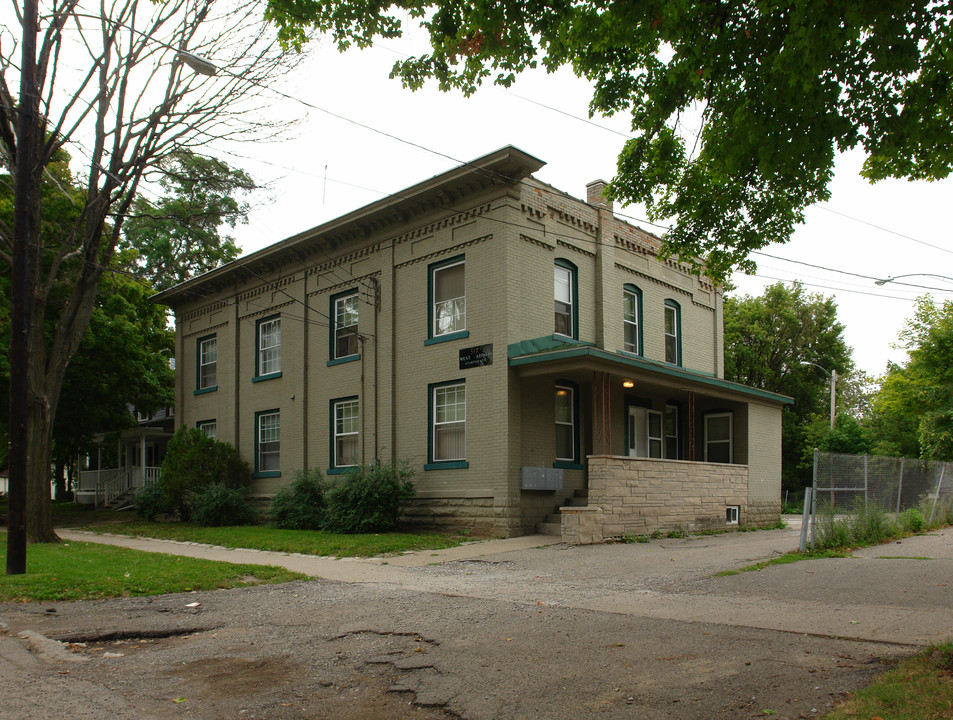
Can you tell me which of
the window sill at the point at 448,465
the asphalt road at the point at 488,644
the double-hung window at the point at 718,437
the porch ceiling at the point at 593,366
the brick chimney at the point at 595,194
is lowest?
the asphalt road at the point at 488,644

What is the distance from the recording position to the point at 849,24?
20.4 feet

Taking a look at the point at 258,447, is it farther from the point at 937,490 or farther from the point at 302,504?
the point at 937,490

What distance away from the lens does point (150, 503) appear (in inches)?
945

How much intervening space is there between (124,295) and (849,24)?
82.6 ft

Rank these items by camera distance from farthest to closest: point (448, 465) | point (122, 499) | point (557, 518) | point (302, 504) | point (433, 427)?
point (122, 499) < point (302, 504) < point (433, 427) < point (448, 465) < point (557, 518)

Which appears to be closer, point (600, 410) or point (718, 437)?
point (600, 410)

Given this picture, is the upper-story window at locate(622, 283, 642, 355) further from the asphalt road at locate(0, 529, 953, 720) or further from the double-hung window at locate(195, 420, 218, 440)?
the double-hung window at locate(195, 420, 218, 440)

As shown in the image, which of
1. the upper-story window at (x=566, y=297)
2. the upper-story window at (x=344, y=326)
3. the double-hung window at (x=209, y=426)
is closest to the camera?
the upper-story window at (x=566, y=297)

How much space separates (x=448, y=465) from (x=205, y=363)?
12.7m

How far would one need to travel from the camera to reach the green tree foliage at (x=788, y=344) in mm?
45625

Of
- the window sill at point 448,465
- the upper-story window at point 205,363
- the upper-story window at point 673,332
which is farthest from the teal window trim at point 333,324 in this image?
the upper-story window at point 673,332

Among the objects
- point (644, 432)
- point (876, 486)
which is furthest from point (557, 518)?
point (876, 486)

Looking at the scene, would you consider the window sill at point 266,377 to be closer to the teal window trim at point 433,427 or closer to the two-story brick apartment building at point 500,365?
the two-story brick apartment building at point 500,365

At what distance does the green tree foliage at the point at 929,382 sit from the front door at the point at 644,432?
53.0 feet
